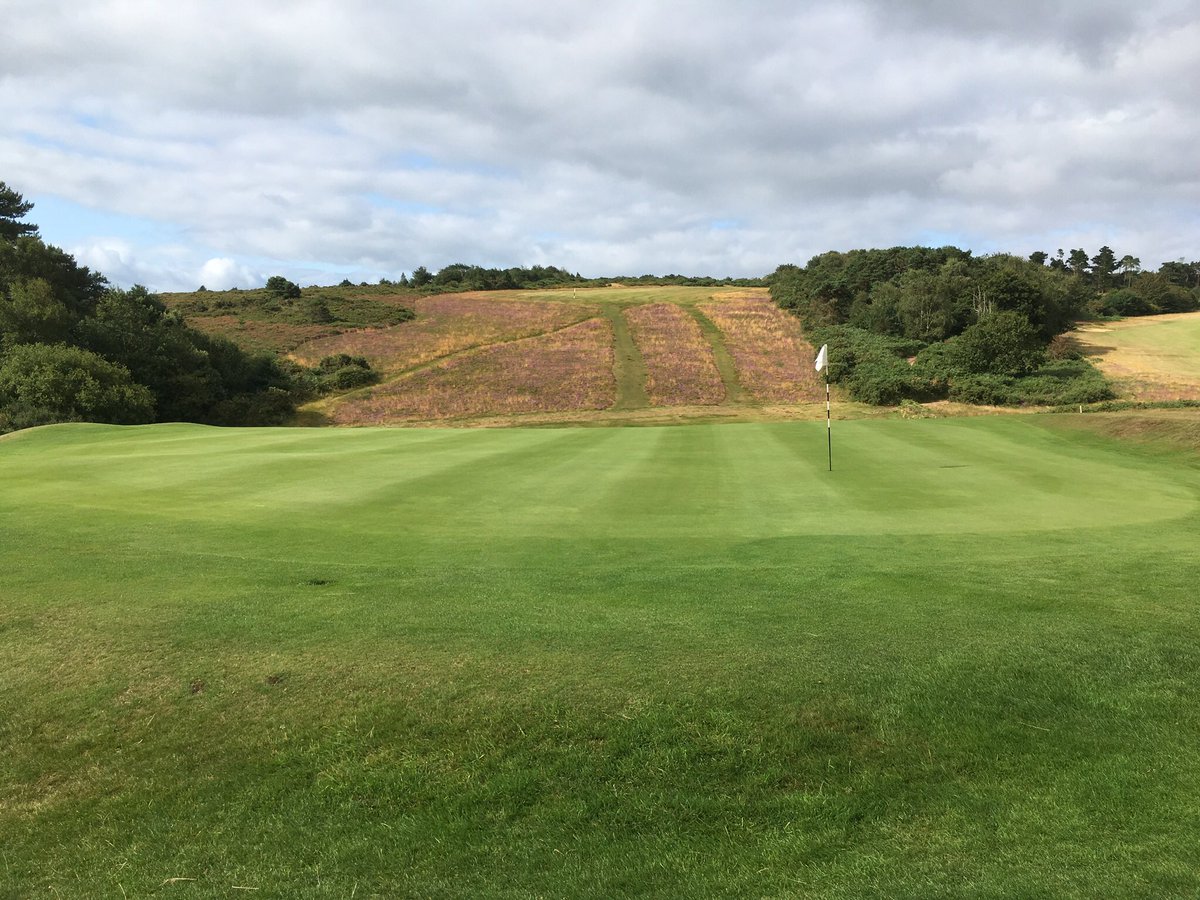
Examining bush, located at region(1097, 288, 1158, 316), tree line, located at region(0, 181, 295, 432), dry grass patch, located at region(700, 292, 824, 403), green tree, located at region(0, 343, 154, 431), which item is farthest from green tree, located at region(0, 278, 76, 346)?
bush, located at region(1097, 288, 1158, 316)

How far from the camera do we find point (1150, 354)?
190 feet

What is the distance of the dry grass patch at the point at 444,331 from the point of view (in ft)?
194

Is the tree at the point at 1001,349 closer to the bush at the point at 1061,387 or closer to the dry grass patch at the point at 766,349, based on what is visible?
the bush at the point at 1061,387

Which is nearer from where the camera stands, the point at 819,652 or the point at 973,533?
the point at 819,652

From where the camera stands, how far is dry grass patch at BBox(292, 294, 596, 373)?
5922 centimetres

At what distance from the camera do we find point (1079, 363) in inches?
2074

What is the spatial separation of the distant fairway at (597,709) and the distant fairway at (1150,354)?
43.3 metres

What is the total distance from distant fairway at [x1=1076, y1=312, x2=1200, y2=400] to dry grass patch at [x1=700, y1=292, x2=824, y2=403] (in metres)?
19.5

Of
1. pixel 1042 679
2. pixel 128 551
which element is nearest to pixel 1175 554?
pixel 1042 679

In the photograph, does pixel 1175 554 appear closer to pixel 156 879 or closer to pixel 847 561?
pixel 847 561

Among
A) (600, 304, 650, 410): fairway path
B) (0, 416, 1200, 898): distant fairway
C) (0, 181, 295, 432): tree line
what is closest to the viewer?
(0, 416, 1200, 898): distant fairway

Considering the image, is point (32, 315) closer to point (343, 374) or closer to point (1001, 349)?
point (343, 374)

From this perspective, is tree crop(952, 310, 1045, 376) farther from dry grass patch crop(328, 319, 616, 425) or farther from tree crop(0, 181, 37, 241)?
tree crop(0, 181, 37, 241)

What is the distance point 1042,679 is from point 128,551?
32.9 feet
